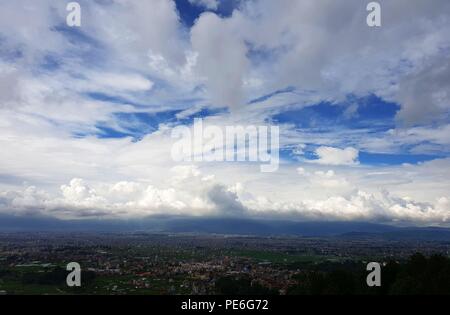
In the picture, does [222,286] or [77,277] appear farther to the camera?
[77,277]

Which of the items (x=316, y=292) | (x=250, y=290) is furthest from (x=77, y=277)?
(x=316, y=292)

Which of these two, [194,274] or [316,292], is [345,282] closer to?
[316,292]
